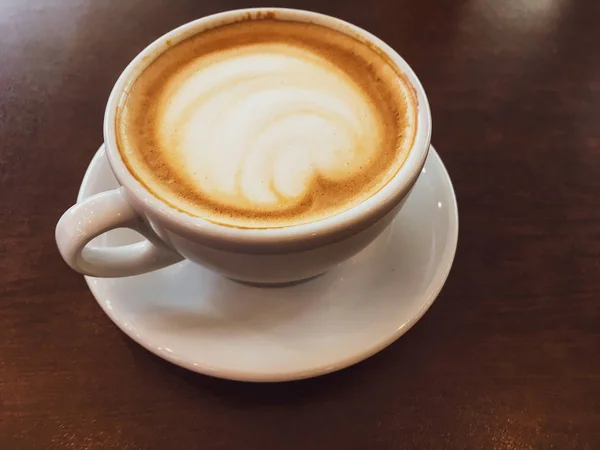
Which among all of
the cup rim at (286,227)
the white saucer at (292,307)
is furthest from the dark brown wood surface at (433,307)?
the cup rim at (286,227)

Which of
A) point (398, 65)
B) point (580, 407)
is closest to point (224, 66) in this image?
point (398, 65)

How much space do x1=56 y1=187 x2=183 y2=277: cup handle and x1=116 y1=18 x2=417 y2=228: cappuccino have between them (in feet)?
0.16

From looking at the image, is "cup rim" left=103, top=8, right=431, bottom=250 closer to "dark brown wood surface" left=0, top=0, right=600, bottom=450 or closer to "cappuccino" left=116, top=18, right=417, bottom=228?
"cappuccino" left=116, top=18, right=417, bottom=228

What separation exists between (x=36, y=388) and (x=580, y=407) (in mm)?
658

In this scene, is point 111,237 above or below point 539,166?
above

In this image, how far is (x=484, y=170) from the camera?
3.07 feet

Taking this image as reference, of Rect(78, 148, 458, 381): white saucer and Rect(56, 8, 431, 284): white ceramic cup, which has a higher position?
Rect(56, 8, 431, 284): white ceramic cup

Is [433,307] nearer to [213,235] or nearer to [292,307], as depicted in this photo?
[292,307]

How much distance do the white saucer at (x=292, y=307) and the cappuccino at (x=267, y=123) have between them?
0.47 ft

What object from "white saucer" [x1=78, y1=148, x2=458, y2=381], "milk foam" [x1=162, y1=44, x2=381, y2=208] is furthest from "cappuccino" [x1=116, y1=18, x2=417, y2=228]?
"white saucer" [x1=78, y1=148, x2=458, y2=381]

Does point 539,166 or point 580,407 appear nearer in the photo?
point 580,407

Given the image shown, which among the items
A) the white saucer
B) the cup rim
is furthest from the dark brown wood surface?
the cup rim

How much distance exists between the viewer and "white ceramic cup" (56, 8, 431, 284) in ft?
1.95

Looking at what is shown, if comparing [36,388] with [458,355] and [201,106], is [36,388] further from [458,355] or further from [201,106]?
[458,355]
